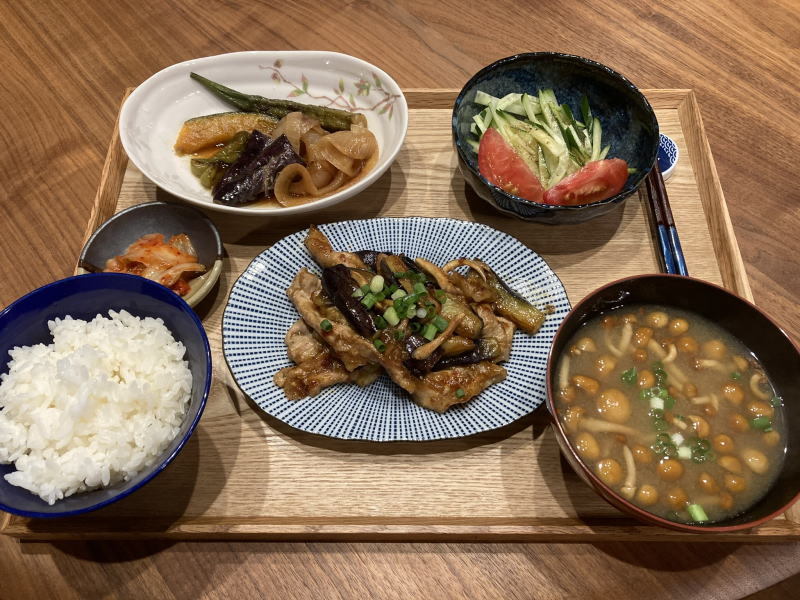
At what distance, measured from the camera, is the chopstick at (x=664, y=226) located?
2447mm

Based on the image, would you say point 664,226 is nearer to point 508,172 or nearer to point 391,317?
point 508,172

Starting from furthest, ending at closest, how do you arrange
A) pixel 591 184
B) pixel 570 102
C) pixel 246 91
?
pixel 246 91 < pixel 570 102 < pixel 591 184

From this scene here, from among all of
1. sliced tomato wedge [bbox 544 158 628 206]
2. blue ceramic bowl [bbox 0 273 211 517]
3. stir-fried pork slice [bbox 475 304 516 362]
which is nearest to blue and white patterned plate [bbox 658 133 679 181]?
sliced tomato wedge [bbox 544 158 628 206]

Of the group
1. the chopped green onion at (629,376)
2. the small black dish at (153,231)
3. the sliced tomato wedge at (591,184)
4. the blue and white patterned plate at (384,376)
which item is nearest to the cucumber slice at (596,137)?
the sliced tomato wedge at (591,184)

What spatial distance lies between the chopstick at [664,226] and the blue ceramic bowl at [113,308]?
6.27ft

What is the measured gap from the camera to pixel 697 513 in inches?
67.2

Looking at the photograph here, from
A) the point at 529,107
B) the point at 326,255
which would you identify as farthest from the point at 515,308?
the point at 529,107

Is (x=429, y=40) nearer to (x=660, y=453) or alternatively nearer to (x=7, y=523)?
(x=660, y=453)

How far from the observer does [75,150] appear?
3.08m

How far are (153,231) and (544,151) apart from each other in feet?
6.00

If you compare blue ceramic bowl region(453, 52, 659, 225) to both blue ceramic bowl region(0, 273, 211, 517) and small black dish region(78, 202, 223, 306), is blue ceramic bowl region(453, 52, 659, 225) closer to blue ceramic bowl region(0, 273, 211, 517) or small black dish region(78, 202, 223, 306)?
small black dish region(78, 202, 223, 306)

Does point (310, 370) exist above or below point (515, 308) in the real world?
below

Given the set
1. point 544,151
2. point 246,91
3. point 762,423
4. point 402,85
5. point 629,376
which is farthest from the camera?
point 402,85

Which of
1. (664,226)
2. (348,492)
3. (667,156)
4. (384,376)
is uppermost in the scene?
(667,156)
